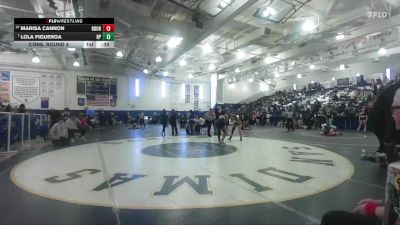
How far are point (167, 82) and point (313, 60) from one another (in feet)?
54.8

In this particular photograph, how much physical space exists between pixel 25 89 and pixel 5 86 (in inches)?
57.3

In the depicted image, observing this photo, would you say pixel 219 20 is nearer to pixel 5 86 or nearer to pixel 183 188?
pixel 183 188

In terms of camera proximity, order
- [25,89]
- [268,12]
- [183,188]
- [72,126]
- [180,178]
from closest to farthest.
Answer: [183,188] < [180,178] < [268,12] < [72,126] < [25,89]

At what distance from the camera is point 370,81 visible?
26438mm

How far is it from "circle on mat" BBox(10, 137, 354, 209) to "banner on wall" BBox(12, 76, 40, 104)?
19147 mm

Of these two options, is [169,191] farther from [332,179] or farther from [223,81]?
[223,81]

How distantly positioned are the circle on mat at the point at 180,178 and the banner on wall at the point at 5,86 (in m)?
19.0

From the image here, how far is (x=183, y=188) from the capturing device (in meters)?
4.98

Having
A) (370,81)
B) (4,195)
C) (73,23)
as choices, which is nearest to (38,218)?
(4,195)

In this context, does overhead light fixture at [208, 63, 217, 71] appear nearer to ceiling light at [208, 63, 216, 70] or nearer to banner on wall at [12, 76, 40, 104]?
ceiling light at [208, 63, 216, 70]

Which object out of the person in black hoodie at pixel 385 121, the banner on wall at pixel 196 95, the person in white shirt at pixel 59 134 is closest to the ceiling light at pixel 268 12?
the person in white shirt at pixel 59 134

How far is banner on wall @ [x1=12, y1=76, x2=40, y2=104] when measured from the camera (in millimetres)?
24266
